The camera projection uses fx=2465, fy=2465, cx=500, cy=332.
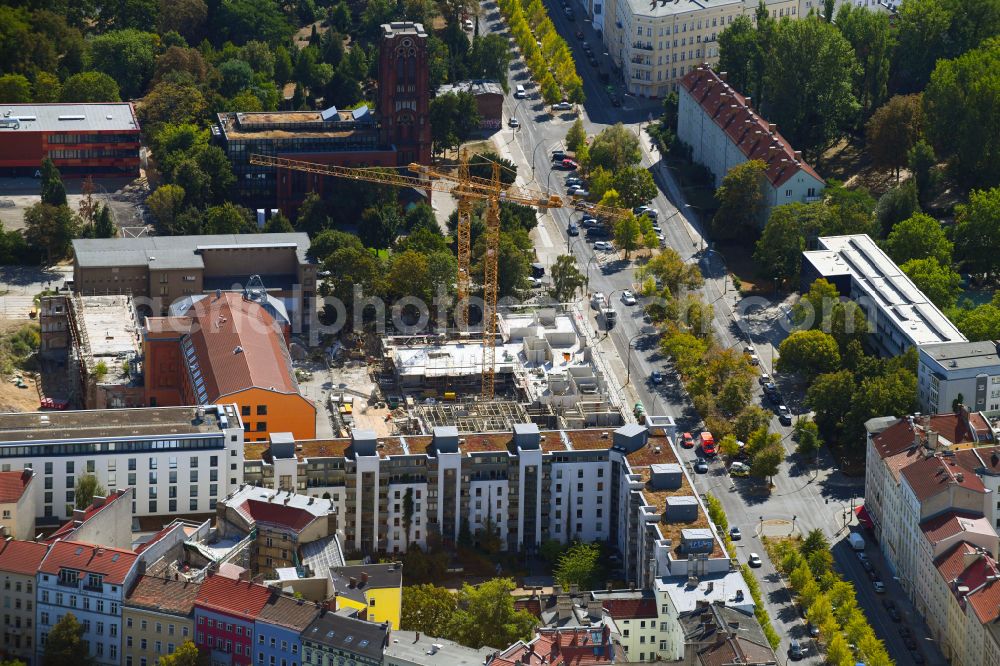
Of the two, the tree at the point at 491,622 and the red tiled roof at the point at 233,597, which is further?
the tree at the point at 491,622

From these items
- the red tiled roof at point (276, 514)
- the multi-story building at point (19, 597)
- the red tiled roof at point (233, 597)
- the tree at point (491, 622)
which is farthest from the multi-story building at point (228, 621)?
the tree at point (491, 622)

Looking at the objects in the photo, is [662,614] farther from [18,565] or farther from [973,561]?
[18,565]

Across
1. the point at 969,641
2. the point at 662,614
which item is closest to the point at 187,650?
the point at 662,614

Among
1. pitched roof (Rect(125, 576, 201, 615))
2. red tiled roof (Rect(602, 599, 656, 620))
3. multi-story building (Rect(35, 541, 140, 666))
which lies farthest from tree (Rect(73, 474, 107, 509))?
red tiled roof (Rect(602, 599, 656, 620))

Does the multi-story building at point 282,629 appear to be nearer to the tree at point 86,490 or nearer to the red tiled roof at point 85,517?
the red tiled roof at point 85,517

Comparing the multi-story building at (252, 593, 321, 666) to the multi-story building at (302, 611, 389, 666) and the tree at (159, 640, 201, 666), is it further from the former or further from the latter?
the tree at (159, 640, 201, 666)

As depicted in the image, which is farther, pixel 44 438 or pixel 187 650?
pixel 44 438

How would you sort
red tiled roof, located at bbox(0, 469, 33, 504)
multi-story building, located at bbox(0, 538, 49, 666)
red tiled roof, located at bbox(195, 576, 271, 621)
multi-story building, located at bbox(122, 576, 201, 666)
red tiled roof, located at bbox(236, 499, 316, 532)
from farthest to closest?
red tiled roof, located at bbox(0, 469, 33, 504) → red tiled roof, located at bbox(236, 499, 316, 532) → multi-story building, located at bbox(0, 538, 49, 666) → multi-story building, located at bbox(122, 576, 201, 666) → red tiled roof, located at bbox(195, 576, 271, 621)
